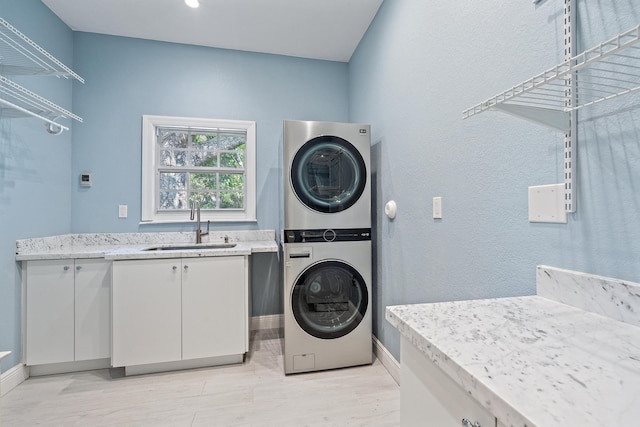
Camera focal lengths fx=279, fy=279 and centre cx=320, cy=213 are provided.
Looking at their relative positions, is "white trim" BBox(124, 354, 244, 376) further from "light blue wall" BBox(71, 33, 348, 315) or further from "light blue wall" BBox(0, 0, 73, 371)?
"light blue wall" BBox(0, 0, 73, 371)

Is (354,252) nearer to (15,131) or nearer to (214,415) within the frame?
(214,415)

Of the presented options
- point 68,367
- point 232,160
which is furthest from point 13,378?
point 232,160

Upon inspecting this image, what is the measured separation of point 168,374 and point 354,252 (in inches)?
65.9

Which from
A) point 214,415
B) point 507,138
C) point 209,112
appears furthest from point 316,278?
point 209,112

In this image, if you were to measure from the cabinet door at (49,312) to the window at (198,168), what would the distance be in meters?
0.78

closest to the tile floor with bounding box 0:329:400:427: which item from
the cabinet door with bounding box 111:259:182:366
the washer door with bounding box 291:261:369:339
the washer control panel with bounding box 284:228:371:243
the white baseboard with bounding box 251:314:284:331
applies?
the cabinet door with bounding box 111:259:182:366

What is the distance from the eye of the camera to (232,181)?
2963mm

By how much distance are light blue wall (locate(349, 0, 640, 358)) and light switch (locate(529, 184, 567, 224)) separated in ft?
0.09

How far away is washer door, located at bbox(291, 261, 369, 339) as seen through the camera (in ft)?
6.93

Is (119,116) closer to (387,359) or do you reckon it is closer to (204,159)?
(204,159)

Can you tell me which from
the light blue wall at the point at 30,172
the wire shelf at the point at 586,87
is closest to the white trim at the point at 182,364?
the light blue wall at the point at 30,172

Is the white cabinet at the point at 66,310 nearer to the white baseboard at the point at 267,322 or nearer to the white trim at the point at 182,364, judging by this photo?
the white trim at the point at 182,364

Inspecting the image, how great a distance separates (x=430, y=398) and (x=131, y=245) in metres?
2.78

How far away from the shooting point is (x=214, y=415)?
166 cm
